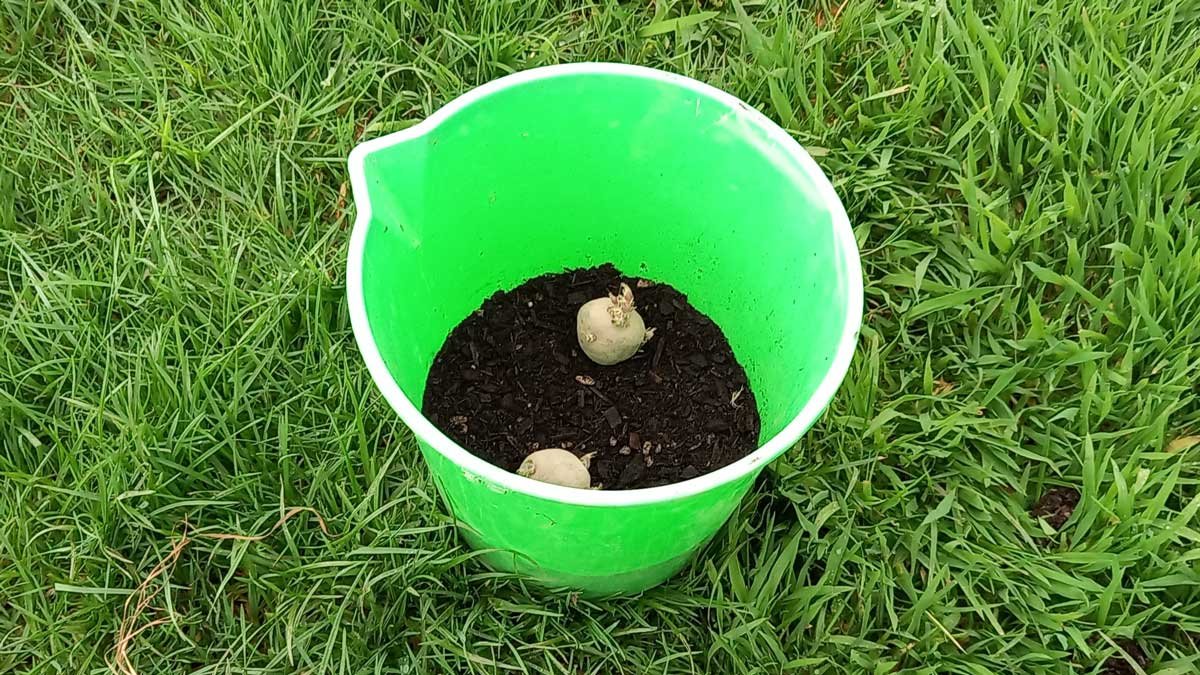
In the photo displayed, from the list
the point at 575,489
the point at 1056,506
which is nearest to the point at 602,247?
the point at 575,489

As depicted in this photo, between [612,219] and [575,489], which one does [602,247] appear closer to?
[612,219]

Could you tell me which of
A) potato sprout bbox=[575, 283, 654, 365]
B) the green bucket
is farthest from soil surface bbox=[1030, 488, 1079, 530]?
potato sprout bbox=[575, 283, 654, 365]

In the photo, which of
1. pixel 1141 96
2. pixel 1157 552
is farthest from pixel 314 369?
pixel 1141 96

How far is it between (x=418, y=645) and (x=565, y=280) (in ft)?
2.18

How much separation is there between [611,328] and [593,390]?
0.48 ft

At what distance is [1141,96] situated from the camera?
1880mm

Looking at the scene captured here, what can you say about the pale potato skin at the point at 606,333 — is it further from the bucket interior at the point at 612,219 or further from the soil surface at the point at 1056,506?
the soil surface at the point at 1056,506

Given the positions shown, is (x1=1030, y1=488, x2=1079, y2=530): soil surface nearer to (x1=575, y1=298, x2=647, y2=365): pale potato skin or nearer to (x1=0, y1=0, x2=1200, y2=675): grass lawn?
(x1=0, y1=0, x2=1200, y2=675): grass lawn

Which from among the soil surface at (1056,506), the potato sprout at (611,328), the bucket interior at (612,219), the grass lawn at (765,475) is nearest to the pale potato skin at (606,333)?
the potato sprout at (611,328)

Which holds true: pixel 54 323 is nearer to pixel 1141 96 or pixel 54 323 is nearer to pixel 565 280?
pixel 565 280

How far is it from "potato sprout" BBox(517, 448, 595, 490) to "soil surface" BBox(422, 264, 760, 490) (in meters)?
0.11

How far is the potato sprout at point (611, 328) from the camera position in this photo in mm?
1556

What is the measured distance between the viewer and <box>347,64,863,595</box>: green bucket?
45.9 inches

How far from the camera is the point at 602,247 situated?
1.73 metres
